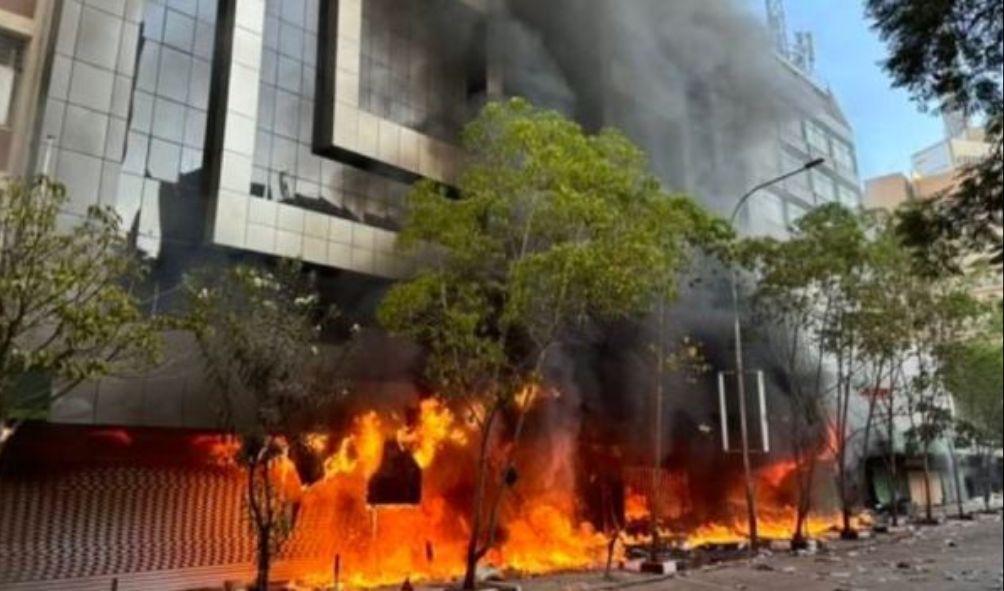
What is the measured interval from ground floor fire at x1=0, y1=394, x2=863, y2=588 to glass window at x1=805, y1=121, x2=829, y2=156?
14.8 meters

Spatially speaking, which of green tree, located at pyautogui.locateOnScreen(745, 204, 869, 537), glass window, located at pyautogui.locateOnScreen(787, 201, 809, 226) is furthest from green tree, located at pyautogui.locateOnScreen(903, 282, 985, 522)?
glass window, located at pyautogui.locateOnScreen(787, 201, 809, 226)

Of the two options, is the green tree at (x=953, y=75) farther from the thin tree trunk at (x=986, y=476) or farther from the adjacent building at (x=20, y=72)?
the thin tree trunk at (x=986, y=476)

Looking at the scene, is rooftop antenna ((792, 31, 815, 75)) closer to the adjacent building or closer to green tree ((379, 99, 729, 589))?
A: green tree ((379, 99, 729, 589))

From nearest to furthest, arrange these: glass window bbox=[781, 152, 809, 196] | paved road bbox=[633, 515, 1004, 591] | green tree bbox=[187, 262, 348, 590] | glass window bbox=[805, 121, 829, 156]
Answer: green tree bbox=[187, 262, 348, 590] → paved road bbox=[633, 515, 1004, 591] → glass window bbox=[781, 152, 809, 196] → glass window bbox=[805, 121, 829, 156]

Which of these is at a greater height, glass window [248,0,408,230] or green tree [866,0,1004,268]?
glass window [248,0,408,230]

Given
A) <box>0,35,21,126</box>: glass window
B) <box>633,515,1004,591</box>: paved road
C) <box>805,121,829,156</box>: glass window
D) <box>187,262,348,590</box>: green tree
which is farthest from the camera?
<box>805,121,829,156</box>: glass window

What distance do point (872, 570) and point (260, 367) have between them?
41.0ft

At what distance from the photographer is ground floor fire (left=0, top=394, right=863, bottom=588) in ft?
37.6

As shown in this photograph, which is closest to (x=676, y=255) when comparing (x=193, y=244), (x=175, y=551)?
(x=193, y=244)

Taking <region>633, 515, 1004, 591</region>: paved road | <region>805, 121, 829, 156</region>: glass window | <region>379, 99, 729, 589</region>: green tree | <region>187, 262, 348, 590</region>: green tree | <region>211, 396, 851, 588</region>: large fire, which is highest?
<region>805, 121, 829, 156</region>: glass window

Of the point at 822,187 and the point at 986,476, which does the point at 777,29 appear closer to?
the point at 822,187

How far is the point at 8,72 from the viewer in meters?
12.1

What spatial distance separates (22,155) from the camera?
462 inches

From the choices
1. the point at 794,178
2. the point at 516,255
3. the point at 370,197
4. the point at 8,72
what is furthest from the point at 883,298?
the point at 8,72
